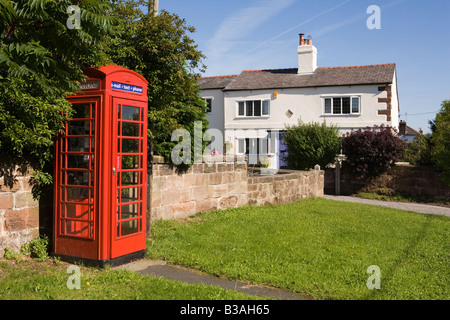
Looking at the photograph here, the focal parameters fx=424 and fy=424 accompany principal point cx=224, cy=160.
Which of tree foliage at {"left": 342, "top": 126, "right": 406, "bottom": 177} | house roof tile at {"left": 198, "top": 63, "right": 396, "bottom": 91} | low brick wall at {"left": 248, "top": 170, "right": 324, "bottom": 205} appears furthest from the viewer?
house roof tile at {"left": 198, "top": 63, "right": 396, "bottom": 91}

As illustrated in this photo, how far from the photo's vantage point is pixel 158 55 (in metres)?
8.23

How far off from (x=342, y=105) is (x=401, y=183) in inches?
315

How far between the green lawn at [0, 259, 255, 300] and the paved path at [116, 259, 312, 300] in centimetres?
35

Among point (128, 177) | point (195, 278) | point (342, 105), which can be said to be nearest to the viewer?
point (195, 278)

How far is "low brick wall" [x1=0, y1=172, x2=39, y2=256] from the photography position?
6.43 m

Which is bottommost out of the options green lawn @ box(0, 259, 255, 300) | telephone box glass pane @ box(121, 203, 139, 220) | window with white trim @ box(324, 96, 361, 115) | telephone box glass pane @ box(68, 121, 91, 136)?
green lawn @ box(0, 259, 255, 300)

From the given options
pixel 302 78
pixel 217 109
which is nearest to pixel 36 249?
pixel 302 78

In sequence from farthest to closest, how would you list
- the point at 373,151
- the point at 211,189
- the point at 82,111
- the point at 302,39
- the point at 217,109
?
the point at 217,109 < the point at 302,39 < the point at 373,151 < the point at 211,189 < the point at 82,111

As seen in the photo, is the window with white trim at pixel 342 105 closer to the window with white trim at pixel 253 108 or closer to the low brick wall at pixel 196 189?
the window with white trim at pixel 253 108

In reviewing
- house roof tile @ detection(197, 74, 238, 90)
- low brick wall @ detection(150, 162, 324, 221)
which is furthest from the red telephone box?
house roof tile @ detection(197, 74, 238, 90)

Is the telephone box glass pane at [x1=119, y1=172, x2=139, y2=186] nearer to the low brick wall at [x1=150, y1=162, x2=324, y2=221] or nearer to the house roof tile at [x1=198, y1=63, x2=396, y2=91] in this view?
the low brick wall at [x1=150, y1=162, x2=324, y2=221]

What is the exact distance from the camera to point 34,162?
683 centimetres

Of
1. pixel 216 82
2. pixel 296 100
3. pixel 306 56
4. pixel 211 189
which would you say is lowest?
pixel 211 189

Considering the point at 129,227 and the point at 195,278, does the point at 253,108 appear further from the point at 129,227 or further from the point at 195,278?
the point at 195,278
